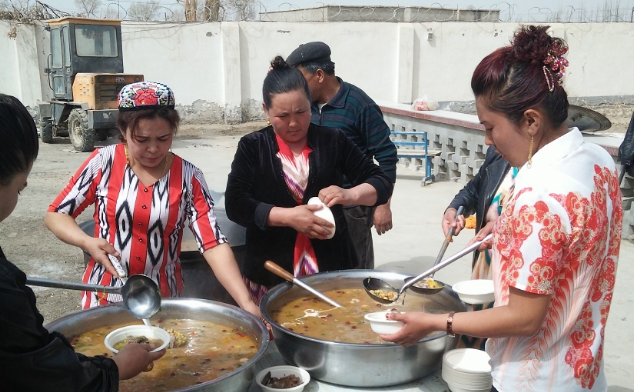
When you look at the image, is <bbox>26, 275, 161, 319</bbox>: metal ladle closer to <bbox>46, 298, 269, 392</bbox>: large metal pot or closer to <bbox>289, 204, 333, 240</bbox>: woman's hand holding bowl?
<bbox>46, 298, 269, 392</bbox>: large metal pot

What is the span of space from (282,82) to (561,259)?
125cm

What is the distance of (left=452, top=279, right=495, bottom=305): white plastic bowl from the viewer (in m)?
1.82

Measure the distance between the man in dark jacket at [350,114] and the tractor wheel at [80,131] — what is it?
919cm

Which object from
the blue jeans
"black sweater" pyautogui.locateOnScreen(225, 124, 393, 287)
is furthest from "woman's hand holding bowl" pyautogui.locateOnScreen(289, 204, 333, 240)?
the blue jeans

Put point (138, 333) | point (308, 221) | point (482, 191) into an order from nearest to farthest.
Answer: point (138, 333), point (308, 221), point (482, 191)

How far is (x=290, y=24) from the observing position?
16.0m

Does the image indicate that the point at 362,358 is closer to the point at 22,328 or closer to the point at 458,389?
the point at 458,389

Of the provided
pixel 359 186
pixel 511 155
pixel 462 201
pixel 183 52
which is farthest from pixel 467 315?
pixel 183 52

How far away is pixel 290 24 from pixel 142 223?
48.7ft

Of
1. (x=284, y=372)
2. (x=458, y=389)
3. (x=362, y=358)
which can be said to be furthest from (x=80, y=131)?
(x=458, y=389)

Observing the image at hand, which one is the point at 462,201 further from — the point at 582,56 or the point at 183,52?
the point at 582,56

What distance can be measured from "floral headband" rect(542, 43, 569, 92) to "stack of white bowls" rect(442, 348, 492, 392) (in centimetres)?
75

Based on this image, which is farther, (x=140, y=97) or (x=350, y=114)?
(x=350, y=114)

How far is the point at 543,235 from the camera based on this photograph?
3.91 feet
